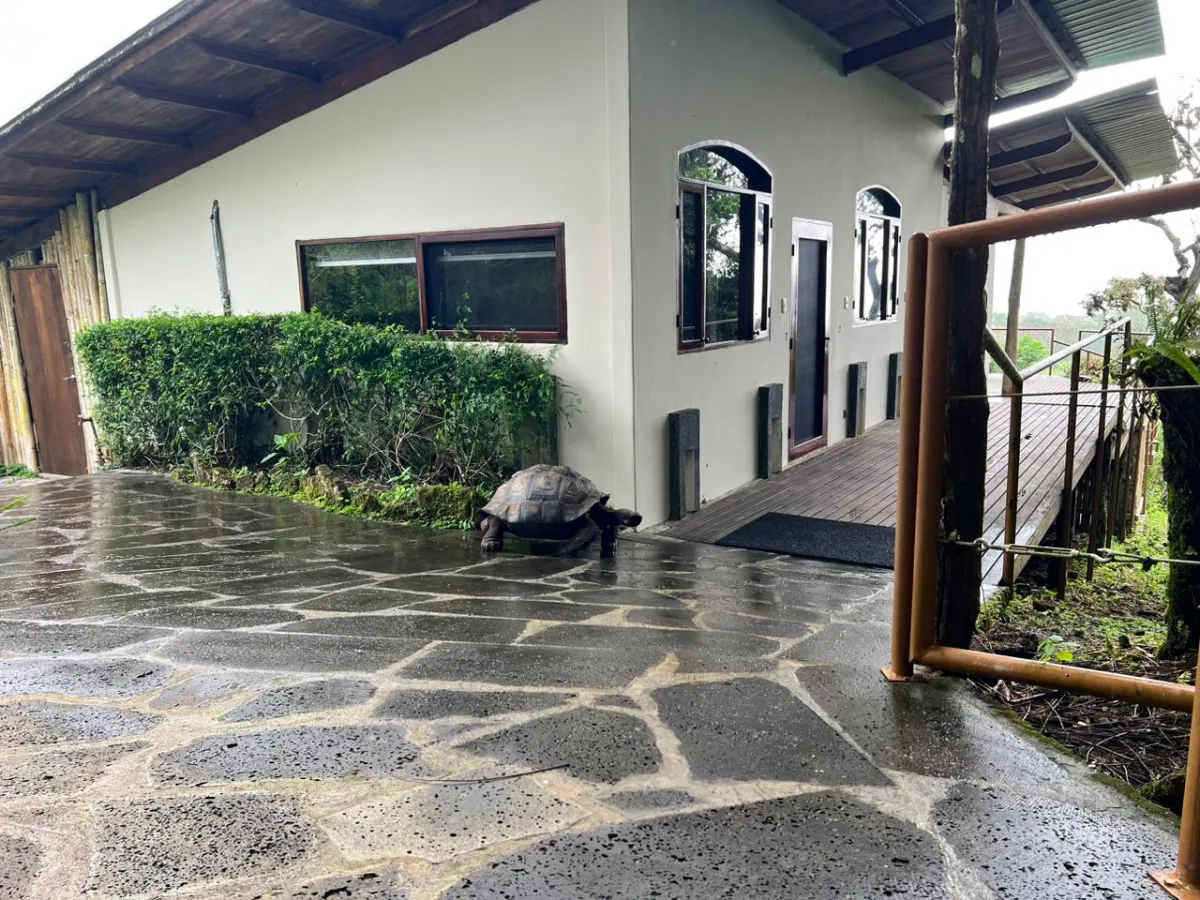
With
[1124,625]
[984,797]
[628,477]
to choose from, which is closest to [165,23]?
[628,477]

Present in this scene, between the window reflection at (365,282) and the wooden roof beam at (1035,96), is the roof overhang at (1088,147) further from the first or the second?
the window reflection at (365,282)

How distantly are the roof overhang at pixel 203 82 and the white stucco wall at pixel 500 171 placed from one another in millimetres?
215

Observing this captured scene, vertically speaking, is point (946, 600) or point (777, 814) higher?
point (946, 600)

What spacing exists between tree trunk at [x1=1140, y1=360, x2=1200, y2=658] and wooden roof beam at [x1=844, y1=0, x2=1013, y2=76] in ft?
20.6

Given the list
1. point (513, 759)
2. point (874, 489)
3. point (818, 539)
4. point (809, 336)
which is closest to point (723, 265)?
point (809, 336)

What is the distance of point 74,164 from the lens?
8.89m

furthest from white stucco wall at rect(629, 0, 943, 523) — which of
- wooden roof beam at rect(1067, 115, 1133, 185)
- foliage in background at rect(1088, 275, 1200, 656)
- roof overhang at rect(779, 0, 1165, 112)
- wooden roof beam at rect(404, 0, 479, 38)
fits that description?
foliage in background at rect(1088, 275, 1200, 656)

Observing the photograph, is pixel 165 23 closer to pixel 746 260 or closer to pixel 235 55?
pixel 235 55

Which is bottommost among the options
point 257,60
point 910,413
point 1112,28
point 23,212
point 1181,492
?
point 1181,492

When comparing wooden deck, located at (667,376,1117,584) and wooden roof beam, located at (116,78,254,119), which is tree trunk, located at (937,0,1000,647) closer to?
wooden deck, located at (667,376,1117,584)

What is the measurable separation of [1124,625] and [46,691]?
5.18 m

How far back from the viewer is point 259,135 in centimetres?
820

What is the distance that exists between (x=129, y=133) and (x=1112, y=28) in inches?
412

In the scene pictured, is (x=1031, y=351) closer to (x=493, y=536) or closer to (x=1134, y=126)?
(x=1134, y=126)
